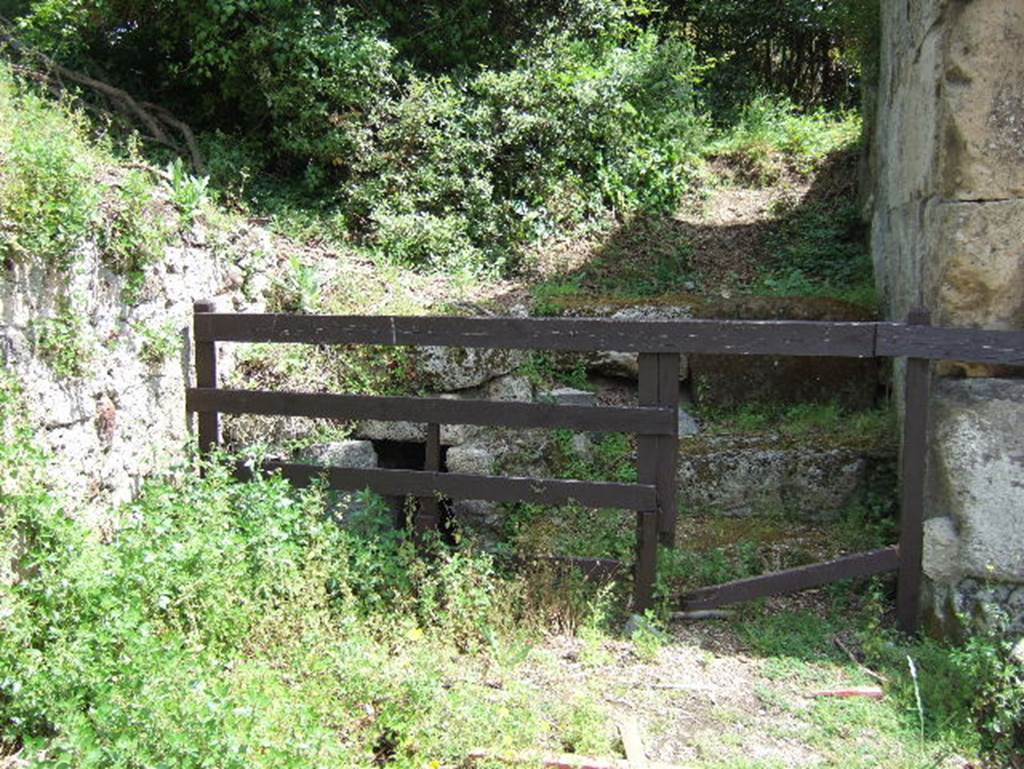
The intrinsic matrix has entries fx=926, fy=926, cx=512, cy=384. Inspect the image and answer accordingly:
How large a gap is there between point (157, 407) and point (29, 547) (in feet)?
4.46

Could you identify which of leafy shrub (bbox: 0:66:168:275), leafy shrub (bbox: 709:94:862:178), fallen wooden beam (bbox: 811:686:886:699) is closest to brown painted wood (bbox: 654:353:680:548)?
fallen wooden beam (bbox: 811:686:886:699)

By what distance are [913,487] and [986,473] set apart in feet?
1.14

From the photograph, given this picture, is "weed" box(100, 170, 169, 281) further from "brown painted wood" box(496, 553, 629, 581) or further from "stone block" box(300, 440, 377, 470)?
"brown painted wood" box(496, 553, 629, 581)

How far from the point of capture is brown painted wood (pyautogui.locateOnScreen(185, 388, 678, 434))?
4.92 meters

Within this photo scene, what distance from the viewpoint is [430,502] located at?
527 centimetres

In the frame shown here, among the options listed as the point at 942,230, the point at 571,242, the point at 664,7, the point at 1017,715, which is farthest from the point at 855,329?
the point at 664,7

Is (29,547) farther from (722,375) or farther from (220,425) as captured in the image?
(722,375)

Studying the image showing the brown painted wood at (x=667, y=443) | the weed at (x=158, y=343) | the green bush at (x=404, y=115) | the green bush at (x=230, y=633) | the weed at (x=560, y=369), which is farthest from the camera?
the green bush at (x=404, y=115)

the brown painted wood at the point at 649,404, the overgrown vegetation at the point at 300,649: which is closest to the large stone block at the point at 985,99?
the brown painted wood at the point at 649,404

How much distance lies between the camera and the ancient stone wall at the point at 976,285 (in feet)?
15.2

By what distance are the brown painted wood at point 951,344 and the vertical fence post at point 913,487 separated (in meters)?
0.06

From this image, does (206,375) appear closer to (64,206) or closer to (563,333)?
(64,206)

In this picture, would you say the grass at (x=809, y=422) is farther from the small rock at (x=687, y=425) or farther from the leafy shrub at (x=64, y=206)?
the leafy shrub at (x=64, y=206)

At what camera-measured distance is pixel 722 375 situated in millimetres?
7590
